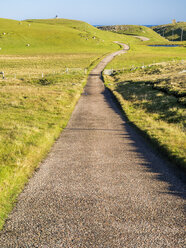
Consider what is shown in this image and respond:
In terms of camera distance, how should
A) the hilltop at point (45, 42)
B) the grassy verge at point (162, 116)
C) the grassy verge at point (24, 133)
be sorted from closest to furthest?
the grassy verge at point (24, 133) < the grassy verge at point (162, 116) < the hilltop at point (45, 42)

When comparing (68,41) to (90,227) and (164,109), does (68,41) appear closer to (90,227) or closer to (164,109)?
(164,109)

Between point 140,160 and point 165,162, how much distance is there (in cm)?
100

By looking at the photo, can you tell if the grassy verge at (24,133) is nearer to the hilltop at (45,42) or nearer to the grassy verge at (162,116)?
the grassy verge at (162,116)

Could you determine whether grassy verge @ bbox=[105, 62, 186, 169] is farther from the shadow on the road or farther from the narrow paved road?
the narrow paved road

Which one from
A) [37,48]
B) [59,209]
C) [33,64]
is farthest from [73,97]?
[37,48]

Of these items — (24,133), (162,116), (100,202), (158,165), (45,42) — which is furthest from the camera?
(45,42)

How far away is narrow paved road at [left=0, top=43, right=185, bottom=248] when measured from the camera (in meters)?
5.04

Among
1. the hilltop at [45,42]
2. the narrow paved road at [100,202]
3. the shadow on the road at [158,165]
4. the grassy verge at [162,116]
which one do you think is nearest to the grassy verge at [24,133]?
the narrow paved road at [100,202]

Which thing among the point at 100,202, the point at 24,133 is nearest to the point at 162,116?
the point at 24,133

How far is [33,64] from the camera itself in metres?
71.6

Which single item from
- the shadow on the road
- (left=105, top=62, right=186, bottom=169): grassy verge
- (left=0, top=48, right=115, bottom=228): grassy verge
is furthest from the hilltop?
the shadow on the road

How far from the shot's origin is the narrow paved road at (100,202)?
504cm

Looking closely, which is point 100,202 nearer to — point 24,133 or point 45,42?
point 24,133

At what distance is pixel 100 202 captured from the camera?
20.7 feet
